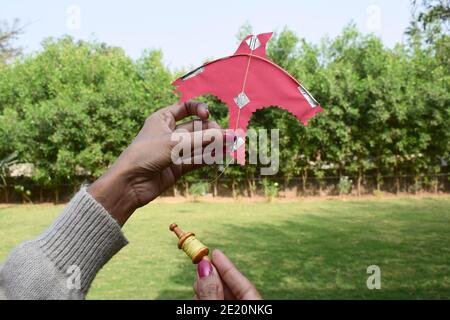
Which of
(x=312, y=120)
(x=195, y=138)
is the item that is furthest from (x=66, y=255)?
(x=312, y=120)

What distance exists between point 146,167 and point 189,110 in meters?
0.40

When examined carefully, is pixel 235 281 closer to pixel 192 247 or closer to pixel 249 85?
pixel 192 247

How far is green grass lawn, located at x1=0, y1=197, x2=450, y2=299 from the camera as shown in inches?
195

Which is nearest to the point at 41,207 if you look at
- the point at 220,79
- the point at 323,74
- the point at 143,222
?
the point at 143,222

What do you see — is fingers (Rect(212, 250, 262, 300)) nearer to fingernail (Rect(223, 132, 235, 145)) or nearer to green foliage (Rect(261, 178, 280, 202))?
fingernail (Rect(223, 132, 235, 145))

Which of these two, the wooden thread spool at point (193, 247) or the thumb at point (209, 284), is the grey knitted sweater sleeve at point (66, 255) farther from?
the thumb at point (209, 284)

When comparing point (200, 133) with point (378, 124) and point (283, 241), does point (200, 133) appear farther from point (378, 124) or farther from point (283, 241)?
point (378, 124)

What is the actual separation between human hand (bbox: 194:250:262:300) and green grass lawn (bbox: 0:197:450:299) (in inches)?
150

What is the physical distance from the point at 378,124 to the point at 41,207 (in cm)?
988

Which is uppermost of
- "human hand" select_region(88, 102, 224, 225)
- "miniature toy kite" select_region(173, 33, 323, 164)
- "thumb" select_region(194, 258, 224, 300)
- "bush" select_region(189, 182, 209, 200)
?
"miniature toy kite" select_region(173, 33, 323, 164)

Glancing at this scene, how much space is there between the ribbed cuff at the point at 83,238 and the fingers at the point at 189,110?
0.50 m

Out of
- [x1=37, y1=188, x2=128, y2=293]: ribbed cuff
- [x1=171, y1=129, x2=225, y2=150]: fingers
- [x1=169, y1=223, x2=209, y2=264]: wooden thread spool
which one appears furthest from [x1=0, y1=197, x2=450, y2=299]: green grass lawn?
[x1=169, y1=223, x2=209, y2=264]: wooden thread spool

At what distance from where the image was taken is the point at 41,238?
3.84ft

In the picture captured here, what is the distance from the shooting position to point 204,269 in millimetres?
1018
